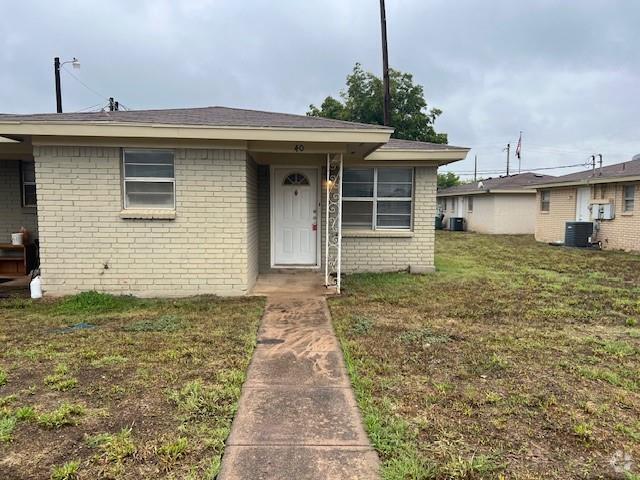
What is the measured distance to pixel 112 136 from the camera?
22.3 feet

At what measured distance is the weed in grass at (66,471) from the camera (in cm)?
240

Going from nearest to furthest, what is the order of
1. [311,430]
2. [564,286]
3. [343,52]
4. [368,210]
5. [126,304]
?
[311,430]
[126,304]
[564,286]
[368,210]
[343,52]

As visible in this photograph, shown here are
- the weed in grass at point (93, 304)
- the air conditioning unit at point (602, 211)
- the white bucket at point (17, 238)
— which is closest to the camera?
the weed in grass at point (93, 304)

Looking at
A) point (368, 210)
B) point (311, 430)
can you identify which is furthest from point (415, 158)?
point (311, 430)

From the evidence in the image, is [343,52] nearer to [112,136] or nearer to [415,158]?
[415,158]

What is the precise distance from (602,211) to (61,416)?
715 inches

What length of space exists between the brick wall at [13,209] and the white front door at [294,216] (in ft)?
17.6

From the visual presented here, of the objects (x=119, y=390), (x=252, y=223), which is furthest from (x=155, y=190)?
(x=119, y=390)

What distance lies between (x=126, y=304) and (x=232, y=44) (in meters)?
20.1

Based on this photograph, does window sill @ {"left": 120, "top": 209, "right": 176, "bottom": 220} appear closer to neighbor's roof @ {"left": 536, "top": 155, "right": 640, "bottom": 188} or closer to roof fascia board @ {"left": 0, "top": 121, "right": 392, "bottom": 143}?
roof fascia board @ {"left": 0, "top": 121, "right": 392, "bottom": 143}

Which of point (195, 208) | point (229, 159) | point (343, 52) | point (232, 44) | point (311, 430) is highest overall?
point (343, 52)

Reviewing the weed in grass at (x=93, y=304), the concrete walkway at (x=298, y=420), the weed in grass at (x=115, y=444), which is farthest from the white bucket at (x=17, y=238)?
the weed in grass at (x=115, y=444)

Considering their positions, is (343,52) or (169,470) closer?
(169,470)

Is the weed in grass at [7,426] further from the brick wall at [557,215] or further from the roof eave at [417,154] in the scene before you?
the brick wall at [557,215]
